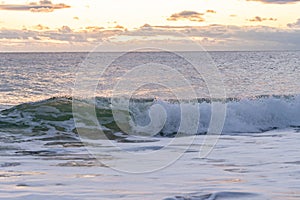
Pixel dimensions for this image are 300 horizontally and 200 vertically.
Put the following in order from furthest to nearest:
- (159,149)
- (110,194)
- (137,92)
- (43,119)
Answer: (137,92), (43,119), (159,149), (110,194)

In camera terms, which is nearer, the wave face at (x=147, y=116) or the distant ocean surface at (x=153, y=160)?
the distant ocean surface at (x=153, y=160)

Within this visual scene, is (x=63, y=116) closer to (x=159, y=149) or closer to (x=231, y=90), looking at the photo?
(x=159, y=149)

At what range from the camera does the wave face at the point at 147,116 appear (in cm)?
1847

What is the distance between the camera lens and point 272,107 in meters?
23.2

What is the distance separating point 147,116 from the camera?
2169 centimetres

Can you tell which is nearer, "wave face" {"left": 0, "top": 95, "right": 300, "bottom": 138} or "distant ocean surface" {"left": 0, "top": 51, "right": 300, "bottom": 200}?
"distant ocean surface" {"left": 0, "top": 51, "right": 300, "bottom": 200}

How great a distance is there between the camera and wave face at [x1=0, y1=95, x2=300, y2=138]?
1847 cm

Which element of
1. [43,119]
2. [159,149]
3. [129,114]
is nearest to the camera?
[159,149]

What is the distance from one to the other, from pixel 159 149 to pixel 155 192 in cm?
543

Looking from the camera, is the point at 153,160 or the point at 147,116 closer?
the point at 153,160

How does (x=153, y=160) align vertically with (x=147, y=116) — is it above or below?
above

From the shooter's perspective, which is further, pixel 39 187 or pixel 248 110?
pixel 248 110

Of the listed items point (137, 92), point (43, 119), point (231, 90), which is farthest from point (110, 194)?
point (231, 90)

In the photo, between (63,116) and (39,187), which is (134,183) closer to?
(39,187)
